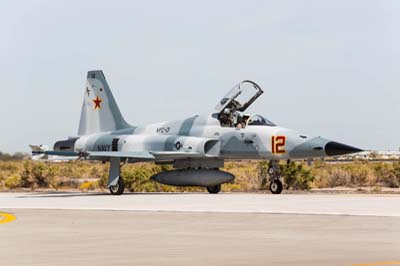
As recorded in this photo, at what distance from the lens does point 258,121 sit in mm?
29719

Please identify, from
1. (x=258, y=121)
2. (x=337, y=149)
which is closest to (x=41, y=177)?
(x=258, y=121)

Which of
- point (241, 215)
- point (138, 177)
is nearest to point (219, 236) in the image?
point (241, 215)

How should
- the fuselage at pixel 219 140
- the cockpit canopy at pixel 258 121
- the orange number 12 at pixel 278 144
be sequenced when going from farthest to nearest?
the cockpit canopy at pixel 258 121 → the orange number 12 at pixel 278 144 → the fuselage at pixel 219 140

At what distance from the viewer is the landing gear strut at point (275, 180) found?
94.4 ft

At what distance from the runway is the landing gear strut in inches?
283

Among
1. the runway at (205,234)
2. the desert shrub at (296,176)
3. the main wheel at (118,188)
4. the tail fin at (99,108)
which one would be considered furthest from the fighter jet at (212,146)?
the runway at (205,234)

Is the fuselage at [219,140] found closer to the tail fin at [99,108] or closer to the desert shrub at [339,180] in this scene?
the tail fin at [99,108]

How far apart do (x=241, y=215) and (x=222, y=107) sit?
12600 mm

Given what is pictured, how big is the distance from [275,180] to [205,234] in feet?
50.7

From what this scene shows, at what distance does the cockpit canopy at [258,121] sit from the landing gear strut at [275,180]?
4.19ft

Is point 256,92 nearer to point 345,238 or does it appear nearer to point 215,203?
point 215,203

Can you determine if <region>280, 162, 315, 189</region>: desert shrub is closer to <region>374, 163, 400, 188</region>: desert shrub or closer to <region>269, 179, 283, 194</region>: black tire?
<region>374, 163, 400, 188</region>: desert shrub

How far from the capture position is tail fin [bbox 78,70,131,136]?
112ft

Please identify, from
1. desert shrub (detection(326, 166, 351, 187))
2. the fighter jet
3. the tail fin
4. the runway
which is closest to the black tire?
the fighter jet
